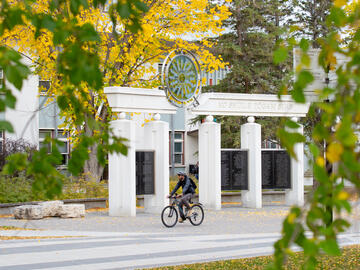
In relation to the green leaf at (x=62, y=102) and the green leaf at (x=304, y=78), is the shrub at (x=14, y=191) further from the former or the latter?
the green leaf at (x=304, y=78)

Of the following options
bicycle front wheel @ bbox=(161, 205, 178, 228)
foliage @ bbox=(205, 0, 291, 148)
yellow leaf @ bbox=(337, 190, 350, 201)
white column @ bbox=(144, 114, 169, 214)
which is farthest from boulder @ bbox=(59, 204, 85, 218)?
yellow leaf @ bbox=(337, 190, 350, 201)

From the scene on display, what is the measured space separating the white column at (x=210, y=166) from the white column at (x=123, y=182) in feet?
11.0

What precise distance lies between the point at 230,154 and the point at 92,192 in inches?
214

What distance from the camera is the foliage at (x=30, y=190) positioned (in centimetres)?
2191

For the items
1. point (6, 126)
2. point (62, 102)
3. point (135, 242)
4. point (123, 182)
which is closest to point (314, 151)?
point (6, 126)

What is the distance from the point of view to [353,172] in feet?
8.77

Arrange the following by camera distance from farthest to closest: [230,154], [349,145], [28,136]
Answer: [28,136] → [230,154] → [349,145]

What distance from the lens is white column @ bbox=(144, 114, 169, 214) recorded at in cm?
2111

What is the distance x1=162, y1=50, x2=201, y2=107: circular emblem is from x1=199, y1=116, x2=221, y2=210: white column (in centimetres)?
161

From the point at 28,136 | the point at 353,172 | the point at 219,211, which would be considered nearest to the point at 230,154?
the point at 219,211

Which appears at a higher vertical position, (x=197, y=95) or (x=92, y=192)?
(x=197, y=95)

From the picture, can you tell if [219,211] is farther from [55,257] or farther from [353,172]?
[353,172]

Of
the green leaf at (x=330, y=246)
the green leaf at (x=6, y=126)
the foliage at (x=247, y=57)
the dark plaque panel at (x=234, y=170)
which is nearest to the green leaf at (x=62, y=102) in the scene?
the green leaf at (x=6, y=126)

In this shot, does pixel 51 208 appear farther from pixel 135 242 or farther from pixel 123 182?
pixel 135 242
